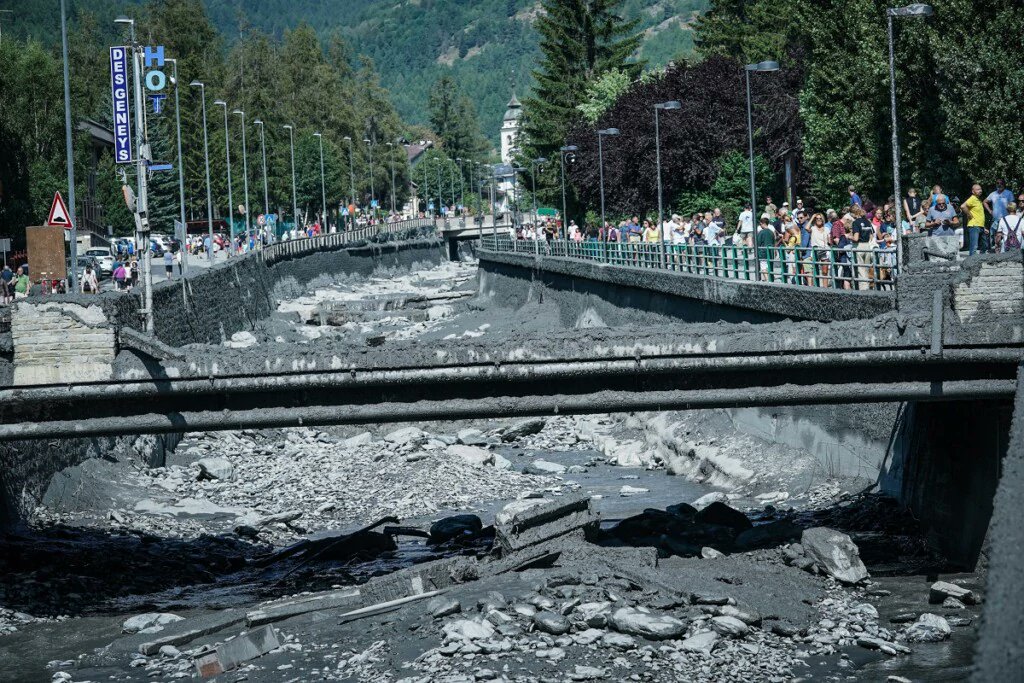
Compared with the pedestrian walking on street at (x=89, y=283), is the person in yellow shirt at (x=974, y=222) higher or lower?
higher

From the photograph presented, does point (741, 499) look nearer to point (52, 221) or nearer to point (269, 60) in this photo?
point (52, 221)

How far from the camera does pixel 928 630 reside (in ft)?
51.7

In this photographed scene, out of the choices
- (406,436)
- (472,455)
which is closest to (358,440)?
(406,436)

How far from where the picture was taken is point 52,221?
3066cm

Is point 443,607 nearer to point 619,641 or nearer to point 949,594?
point 619,641

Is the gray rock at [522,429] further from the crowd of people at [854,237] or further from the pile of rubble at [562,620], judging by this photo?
the pile of rubble at [562,620]

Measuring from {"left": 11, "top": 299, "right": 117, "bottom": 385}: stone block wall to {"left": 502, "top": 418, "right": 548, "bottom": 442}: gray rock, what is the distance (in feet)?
59.7

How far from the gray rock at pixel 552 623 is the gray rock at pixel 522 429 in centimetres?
1905

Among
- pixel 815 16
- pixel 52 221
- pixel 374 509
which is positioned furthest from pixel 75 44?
pixel 374 509

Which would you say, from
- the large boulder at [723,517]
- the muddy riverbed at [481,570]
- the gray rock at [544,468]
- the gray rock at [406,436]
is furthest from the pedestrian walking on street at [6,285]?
the large boulder at [723,517]

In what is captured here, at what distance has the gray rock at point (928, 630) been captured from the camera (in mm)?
15656

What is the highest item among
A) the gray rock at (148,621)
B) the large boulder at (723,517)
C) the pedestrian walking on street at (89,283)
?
the pedestrian walking on street at (89,283)

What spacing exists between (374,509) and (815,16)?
105 feet

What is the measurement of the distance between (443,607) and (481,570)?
5.96ft
